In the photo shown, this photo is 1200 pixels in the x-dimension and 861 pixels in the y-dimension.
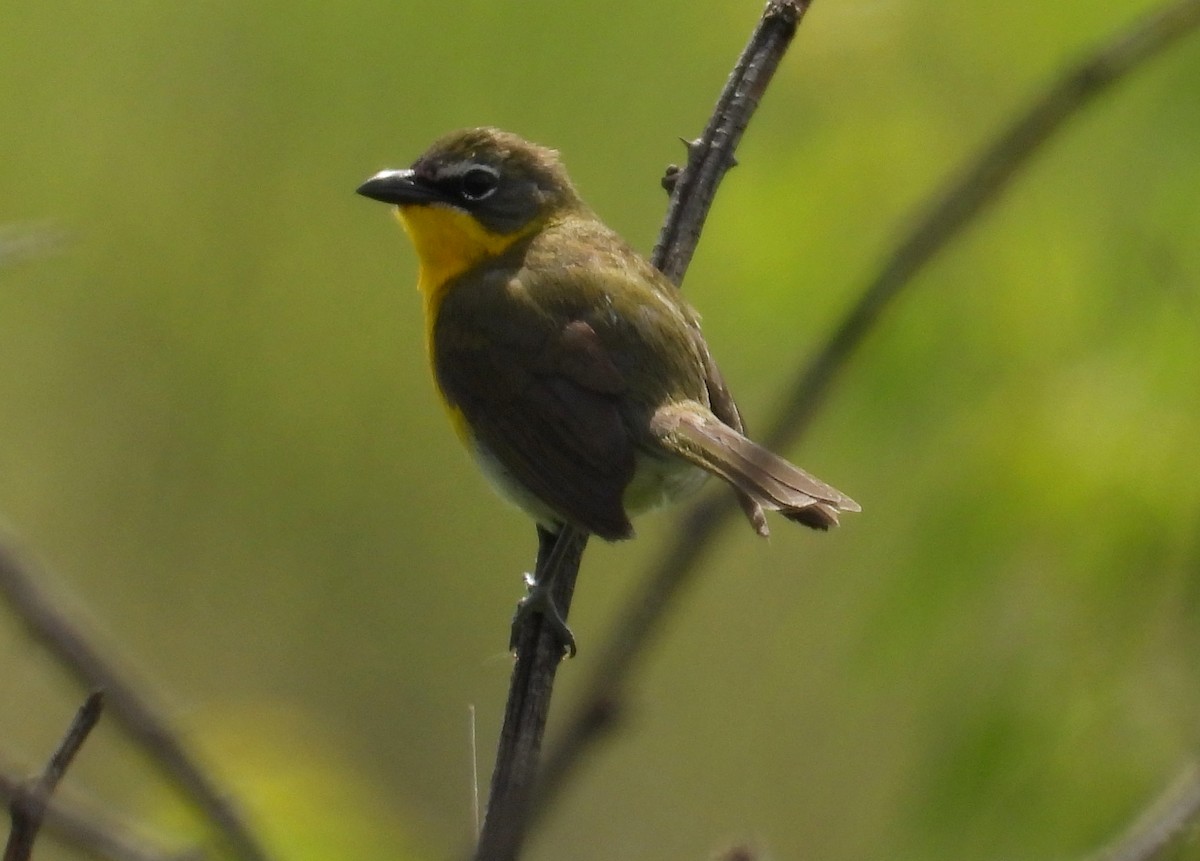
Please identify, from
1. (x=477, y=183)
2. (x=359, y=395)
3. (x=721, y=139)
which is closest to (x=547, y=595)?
(x=721, y=139)

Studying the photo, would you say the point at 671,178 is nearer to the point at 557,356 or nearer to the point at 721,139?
the point at 721,139

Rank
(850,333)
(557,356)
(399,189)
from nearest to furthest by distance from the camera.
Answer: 1. (850,333)
2. (557,356)
3. (399,189)

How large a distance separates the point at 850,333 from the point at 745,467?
2.62m

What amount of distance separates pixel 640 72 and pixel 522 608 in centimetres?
318

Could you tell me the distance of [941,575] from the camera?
3.87 metres

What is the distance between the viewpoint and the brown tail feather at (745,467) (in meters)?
3.65

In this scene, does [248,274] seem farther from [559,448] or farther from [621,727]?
[621,727]

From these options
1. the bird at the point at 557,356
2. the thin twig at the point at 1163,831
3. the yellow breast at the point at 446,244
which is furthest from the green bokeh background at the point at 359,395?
the thin twig at the point at 1163,831

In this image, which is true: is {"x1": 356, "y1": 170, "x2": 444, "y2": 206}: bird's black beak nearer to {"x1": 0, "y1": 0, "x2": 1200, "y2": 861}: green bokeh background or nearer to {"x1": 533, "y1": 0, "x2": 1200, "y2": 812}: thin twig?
{"x1": 0, "y1": 0, "x2": 1200, "y2": 861}: green bokeh background

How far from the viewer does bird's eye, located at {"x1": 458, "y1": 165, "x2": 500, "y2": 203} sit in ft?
16.7

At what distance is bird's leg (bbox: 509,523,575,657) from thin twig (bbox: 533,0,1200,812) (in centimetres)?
218

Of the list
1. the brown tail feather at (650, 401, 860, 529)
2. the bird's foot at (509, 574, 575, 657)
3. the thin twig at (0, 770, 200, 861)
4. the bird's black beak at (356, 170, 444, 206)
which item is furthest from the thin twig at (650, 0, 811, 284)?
the thin twig at (0, 770, 200, 861)

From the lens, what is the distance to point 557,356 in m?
4.51

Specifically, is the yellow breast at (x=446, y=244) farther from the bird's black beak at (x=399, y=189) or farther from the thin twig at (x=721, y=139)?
the thin twig at (x=721, y=139)
